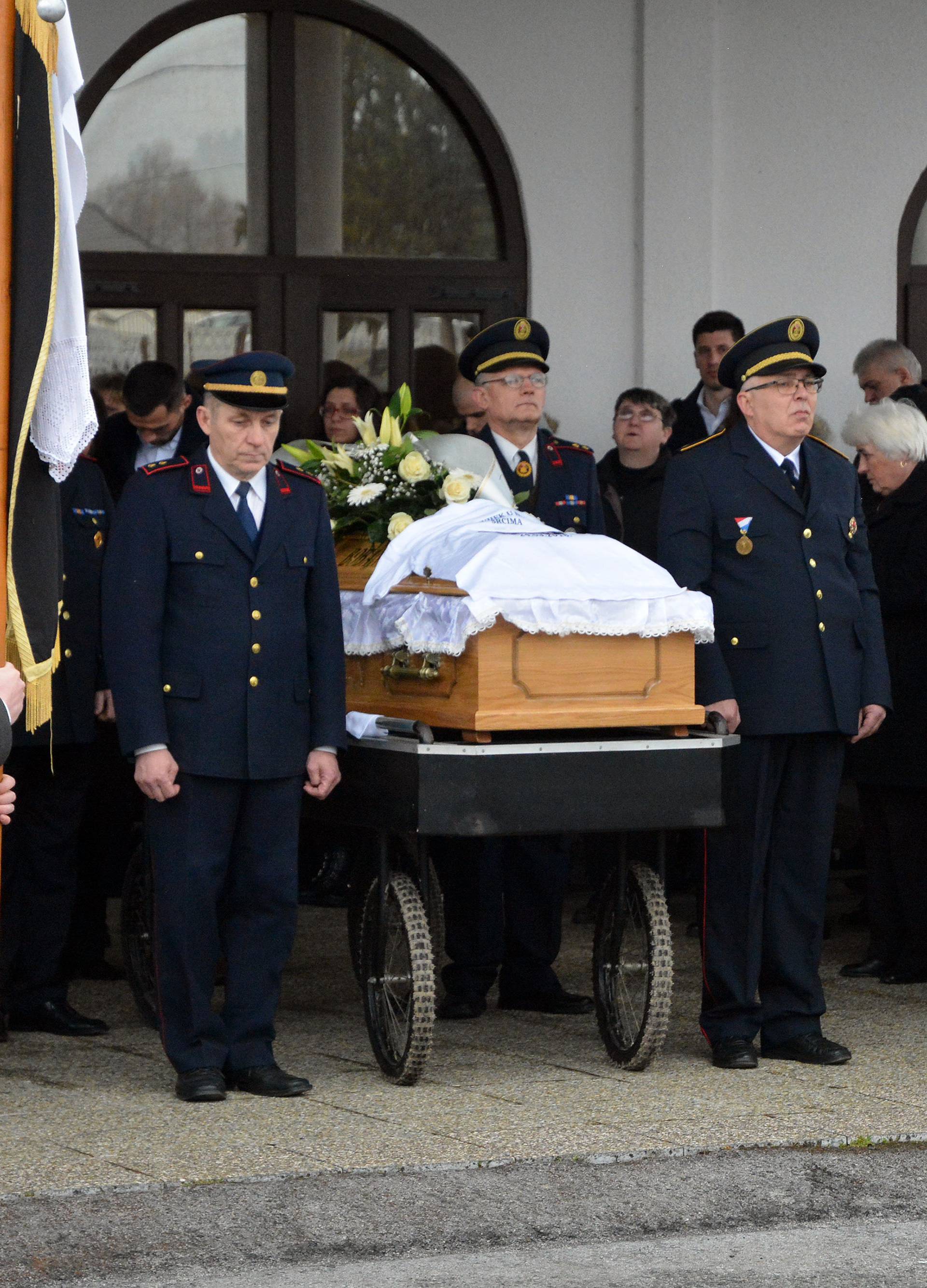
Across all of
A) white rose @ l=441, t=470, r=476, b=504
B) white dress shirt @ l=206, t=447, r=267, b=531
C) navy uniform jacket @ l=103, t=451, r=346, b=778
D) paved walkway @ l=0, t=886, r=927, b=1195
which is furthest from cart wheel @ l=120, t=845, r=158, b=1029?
white rose @ l=441, t=470, r=476, b=504

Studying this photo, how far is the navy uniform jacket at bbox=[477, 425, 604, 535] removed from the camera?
6.48 m

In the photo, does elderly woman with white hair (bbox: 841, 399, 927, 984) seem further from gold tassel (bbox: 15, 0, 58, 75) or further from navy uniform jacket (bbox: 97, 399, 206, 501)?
gold tassel (bbox: 15, 0, 58, 75)

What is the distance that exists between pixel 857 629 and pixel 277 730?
63.9 inches

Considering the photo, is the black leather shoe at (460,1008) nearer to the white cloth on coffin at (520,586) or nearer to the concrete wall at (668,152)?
the white cloth on coffin at (520,586)

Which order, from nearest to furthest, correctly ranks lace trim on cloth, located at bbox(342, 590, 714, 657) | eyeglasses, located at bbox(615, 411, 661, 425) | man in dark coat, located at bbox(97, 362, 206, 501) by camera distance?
→ 1. lace trim on cloth, located at bbox(342, 590, 714, 657)
2. man in dark coat, located at bbox(97, 362, 206, 501)
3. eyeglasses, located at bbox(615, 411, 661, 425)

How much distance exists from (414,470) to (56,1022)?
191cm

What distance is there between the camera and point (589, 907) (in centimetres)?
818

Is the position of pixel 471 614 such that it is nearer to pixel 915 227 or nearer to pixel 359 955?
pixel 359 955

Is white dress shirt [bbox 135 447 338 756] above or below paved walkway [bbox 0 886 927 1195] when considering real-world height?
above

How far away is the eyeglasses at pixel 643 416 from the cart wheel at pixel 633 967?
114 inches

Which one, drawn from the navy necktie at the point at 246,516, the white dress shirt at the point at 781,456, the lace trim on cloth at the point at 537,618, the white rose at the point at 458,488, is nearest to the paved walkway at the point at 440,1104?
the lace trim on cloth at the point at 537,618

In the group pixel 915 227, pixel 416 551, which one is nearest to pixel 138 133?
pixel 915 227

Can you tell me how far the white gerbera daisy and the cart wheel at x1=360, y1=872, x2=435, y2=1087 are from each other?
40.1 inches

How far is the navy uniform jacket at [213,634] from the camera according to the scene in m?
5.34
